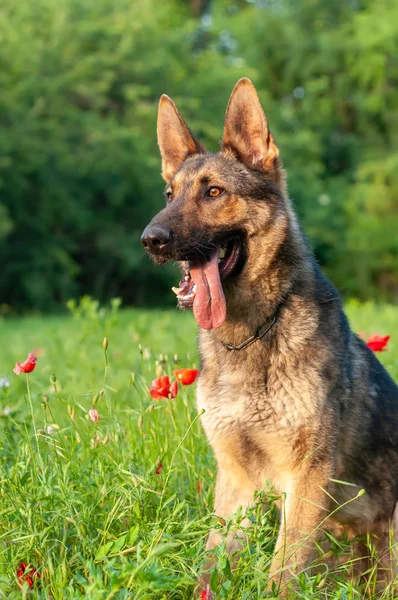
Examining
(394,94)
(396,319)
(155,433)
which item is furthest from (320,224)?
(155,433)

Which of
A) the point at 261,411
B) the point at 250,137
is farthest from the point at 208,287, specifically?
the point at 250,137

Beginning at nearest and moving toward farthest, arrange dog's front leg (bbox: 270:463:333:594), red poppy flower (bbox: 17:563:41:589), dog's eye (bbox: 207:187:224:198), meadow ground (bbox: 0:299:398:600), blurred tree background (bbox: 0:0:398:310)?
1. meadow ground (bbox: 0:299:398:600)
2. red poppy flower (bbox: 17:563:41:589)
3. dog's front leg (bbox: 270:463:333:594)
4. dog's eye (bbox: 207:187:224:198)
5. blurred tree background (bbox: 0:0:398:310)

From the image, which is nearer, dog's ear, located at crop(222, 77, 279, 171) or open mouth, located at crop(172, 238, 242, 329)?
open mouth, located at crop(172, 238, 242, 329)

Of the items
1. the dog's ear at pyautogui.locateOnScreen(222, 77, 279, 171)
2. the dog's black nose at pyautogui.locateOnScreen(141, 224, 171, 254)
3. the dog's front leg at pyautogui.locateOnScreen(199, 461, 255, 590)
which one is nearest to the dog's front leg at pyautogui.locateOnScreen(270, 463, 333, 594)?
the dog's front leg at pyautogui.locateOnScreen(199, 461, 255, 590)

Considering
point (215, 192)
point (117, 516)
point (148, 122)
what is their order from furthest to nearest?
1. point (148, 122)
2. point (215, 192)
3. point (117, 516)

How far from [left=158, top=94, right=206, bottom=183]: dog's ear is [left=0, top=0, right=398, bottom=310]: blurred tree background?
16845 millimetres

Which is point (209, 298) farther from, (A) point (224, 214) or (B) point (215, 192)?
(B) point (215, 192)

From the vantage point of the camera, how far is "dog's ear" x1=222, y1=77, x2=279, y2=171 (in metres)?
3.83

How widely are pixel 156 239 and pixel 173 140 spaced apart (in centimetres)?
93

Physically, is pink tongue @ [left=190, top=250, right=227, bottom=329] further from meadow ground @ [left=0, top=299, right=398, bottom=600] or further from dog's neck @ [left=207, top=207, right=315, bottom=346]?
meadow ground @ [left=0, top=299, right=398, bottom=600]

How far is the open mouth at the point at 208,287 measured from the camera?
3.62 meters

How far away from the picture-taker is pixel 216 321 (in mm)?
3633

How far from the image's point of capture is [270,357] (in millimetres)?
3627

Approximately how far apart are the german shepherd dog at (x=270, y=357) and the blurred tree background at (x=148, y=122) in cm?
1725
